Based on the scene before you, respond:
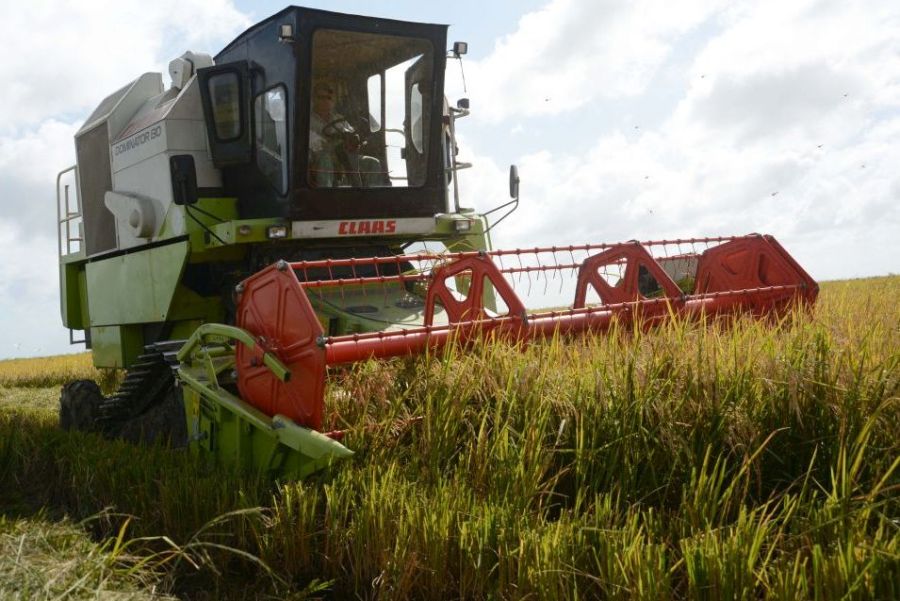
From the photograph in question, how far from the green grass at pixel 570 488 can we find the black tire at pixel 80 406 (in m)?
1.87

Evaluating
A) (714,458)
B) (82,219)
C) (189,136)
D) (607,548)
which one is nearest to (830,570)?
(607,548)

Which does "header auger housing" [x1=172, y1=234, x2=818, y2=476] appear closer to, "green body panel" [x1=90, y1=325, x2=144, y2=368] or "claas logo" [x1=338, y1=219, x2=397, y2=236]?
"claas logo" [x1=338, y1=219, x2=397, y2=236]

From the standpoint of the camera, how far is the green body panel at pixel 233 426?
11.9 ft

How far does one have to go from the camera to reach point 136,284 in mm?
6891

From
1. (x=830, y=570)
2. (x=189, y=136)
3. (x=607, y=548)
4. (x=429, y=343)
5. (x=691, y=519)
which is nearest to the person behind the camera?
(x=830, y=570)

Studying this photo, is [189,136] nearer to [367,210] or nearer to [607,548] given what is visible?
[367,210]

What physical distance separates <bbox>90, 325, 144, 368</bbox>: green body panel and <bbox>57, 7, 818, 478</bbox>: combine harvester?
2 centimetres

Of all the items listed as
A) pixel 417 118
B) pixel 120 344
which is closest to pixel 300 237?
pixel 417 118

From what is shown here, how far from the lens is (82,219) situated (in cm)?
787

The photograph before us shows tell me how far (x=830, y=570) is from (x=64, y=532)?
113 inches

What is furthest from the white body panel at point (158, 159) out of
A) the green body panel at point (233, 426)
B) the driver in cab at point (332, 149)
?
the green body panel at point (233, 426)

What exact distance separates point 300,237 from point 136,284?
1.78m

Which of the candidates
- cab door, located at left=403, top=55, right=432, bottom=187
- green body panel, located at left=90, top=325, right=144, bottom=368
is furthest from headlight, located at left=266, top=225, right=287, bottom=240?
green body panel, located at left=90, top=325, right=144, bottom=368

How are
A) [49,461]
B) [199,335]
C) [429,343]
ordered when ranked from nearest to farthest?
[429,343] → [199,335] → [49,461]
